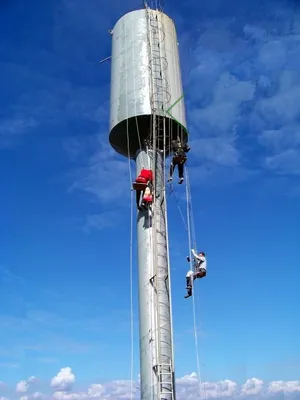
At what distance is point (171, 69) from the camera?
87.3 feet

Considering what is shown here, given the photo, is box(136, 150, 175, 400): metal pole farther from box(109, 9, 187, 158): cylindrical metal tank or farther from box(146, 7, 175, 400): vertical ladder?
box(109, 9, 187, 158): cylindrical metal tank

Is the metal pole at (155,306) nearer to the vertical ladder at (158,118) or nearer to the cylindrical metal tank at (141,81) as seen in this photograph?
the vertical ladder at (158,118)

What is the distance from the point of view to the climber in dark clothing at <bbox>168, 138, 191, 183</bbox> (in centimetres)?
2497

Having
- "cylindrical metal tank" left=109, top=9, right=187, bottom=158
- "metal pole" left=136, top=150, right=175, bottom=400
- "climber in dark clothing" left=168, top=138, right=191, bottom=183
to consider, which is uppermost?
"cylindrical metal tank" left=109, top=9, right=187, bottom=158

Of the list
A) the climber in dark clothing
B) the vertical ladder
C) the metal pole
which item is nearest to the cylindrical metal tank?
the vertical ladder

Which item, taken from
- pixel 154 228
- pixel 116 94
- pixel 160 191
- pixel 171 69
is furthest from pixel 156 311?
pixel 171 69

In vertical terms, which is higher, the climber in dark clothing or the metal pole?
the climber in dark clothing

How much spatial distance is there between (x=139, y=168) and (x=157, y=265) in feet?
19.4

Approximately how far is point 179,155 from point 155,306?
855 centimetres

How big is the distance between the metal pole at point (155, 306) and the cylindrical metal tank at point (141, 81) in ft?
7.84

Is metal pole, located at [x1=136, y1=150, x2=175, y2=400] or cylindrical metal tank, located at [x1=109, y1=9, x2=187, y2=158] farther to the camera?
cylindrical metal tank, located at [x1=109, y1=9, x2=187, y2=158]

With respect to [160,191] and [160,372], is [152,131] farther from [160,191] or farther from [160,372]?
[160,372]

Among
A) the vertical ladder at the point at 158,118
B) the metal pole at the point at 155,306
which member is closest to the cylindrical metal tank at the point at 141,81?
the vertical ladder at the point at 158,118

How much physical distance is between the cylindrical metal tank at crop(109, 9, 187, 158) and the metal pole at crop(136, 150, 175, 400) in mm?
2390
